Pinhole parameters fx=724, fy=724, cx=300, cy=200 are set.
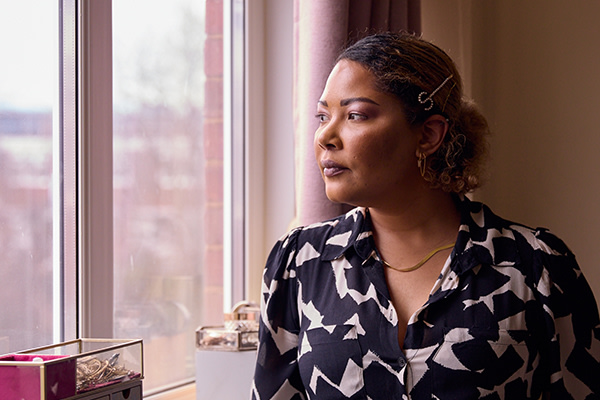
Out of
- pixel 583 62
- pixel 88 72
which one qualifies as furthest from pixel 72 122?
pixel 583 62

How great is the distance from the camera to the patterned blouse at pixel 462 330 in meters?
1.17

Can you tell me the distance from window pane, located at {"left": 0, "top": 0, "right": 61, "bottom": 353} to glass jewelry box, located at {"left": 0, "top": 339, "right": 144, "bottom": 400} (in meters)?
0.20

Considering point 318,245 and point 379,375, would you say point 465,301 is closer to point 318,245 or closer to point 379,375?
point 379,375

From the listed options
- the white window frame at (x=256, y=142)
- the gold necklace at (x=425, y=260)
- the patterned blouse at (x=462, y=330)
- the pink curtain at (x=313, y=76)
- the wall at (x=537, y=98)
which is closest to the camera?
the patterned blouse at (x=462, y=330)

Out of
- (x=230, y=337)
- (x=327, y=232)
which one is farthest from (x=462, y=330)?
(x=230, y=337)

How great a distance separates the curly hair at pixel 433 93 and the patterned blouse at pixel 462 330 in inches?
3.2

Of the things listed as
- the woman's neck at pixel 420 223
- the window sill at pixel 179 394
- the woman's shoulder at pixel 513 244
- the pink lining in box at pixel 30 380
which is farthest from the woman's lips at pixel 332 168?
the window sill at pixel 179 394

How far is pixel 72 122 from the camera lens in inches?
55.5

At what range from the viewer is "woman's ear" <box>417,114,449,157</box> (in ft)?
4.14

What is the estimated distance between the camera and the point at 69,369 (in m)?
1.02

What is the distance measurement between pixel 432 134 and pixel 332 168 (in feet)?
0.64

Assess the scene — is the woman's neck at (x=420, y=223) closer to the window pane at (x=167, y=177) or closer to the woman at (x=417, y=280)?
A: the woman at (x=417, y=280)

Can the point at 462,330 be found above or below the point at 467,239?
below

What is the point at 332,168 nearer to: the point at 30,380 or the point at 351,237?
the point at 351,237
